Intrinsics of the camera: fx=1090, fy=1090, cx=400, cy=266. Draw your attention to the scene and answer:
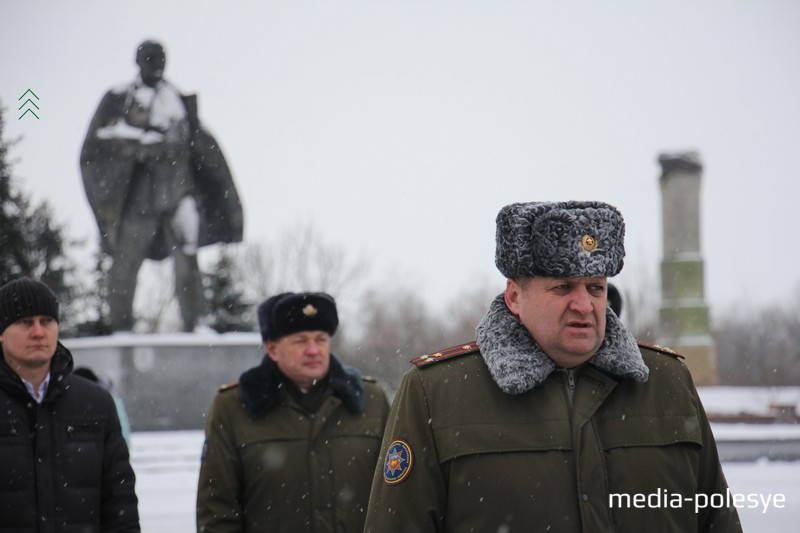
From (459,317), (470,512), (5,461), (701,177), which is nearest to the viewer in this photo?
(470,512)

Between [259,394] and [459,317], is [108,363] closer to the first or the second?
[259,394]

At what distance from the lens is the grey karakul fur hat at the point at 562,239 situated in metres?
2.82

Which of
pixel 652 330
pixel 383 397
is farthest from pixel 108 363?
pixel 652 330

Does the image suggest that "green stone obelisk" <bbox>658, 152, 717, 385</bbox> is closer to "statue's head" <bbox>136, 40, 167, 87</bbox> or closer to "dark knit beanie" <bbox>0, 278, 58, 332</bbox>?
"statue's head" <bbox>136, 40, 167, 87</bbox>

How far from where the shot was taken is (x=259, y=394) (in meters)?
4.56

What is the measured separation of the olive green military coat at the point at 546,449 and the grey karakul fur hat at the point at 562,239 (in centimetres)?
20

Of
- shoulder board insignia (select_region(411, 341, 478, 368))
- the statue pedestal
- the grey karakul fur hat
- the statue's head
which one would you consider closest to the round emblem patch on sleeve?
shoulder board insignia (select_region(411, 341, 478, 368))

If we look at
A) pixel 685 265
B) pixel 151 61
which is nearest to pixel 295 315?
pixel 151 61

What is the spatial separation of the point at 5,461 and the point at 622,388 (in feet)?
7.86

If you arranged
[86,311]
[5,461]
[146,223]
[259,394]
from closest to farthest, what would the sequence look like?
[5,461] < [259,394] < [146,223] < [86,311]

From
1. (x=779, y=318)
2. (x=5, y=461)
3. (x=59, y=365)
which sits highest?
(x=59, y=365)

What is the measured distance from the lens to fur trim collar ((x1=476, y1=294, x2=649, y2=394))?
2773mm

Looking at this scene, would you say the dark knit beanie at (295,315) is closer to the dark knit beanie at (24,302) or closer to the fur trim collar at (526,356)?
the dark knit beanie at (24,302)

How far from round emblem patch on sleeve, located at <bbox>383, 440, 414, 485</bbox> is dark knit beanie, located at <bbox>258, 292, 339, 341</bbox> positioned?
1.93 m
